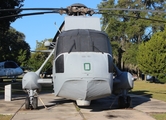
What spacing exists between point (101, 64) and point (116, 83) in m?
2.39

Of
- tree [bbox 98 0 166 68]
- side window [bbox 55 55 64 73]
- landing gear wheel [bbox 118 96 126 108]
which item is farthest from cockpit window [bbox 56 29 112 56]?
tree [bbox 98 0 166 68]

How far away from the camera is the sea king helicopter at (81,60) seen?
8.26 metres

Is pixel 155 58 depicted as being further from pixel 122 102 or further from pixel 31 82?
pixel 31 82

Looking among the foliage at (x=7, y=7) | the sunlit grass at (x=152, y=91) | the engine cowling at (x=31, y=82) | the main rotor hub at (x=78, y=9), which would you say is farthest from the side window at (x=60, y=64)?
the foliage at (x=7, y=7)

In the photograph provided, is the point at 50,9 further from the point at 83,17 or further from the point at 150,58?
the point at 150,58

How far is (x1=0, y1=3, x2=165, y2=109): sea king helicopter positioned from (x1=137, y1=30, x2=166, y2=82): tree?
2801 cm

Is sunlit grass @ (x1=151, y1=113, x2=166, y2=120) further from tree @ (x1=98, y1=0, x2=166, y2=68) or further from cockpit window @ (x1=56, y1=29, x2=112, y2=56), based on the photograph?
tree @ (x1=98, y1=0, x2=166, y2=68)

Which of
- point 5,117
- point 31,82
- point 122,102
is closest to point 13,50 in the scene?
point 31,82

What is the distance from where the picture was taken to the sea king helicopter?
8258mm

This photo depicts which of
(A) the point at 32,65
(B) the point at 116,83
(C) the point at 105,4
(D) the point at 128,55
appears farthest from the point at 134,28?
(B) the point at 116,83

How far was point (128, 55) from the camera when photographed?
49938 mm

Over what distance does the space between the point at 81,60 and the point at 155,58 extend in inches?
1215

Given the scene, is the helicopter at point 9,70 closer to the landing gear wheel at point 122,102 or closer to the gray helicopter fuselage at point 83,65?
the landing gear wheel at point 122,102

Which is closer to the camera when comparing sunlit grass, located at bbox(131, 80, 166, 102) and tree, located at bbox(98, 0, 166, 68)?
sunlit grass, located at bbox(131, 80, 166, 102)
